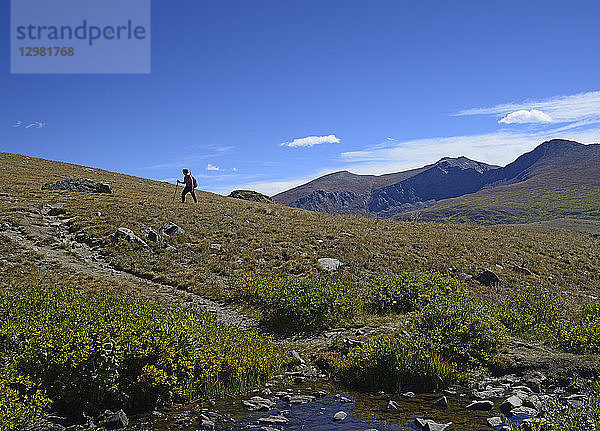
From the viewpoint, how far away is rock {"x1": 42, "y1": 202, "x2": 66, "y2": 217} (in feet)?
103

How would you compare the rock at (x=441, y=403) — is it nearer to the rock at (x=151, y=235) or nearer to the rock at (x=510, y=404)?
the rock at (x=510, y=404)

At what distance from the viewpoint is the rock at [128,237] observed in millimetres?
24594

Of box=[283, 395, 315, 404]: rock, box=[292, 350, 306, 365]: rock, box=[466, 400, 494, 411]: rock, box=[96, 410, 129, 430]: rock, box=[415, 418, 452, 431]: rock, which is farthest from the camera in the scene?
box=[292, 350, 306, 365]: rock

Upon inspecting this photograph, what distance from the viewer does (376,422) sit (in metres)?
8.05

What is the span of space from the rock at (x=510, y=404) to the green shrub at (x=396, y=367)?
1549 mm

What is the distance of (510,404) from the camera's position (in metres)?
8.33

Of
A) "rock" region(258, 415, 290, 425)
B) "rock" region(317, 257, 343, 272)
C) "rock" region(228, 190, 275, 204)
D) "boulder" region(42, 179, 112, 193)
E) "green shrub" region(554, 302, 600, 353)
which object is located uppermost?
"boulder" region(42, 179, 112, 193)

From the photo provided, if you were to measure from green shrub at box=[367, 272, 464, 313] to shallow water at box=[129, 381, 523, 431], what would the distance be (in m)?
6.73

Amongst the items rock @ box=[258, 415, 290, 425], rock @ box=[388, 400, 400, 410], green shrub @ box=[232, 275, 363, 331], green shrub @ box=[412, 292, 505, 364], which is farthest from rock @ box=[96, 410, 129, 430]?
green shrub @ box=[412, 292, 505, 364]

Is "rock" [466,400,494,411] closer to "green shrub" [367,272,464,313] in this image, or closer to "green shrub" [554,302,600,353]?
"green shrub" [554,302,600,353]

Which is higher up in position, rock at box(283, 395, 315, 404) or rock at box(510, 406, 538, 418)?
rock at box(510, 406, 538, 418)

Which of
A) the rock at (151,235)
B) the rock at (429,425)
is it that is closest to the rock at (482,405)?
the rock at (429,425)

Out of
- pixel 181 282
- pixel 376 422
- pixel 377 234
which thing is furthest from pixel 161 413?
pixel 377 234

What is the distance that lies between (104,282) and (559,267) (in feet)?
93.6
